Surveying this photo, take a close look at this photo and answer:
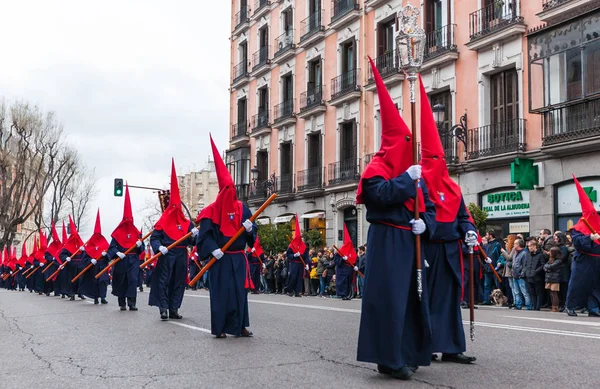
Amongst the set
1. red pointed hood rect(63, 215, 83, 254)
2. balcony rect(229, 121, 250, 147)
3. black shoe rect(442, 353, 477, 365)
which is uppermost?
balcony rect(229, 121, 250, 147)

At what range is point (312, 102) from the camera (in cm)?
3688

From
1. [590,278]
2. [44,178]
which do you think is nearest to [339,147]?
[590,278]

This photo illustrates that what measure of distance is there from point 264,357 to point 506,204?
57.9ft

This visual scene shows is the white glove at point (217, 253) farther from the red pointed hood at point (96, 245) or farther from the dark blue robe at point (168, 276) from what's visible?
the red pointed hood at point (96, 245)

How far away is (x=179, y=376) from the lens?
6.95 m

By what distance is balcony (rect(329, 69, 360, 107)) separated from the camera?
32.9 metres

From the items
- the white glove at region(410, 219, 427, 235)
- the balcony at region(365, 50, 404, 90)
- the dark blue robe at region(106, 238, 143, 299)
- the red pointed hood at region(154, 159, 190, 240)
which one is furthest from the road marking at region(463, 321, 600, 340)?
the balcony at region(365, 50, 404, 90)

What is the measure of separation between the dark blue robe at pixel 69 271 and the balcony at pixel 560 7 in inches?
587

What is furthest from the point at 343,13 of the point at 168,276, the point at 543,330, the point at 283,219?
the point at 543,330

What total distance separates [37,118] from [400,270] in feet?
147

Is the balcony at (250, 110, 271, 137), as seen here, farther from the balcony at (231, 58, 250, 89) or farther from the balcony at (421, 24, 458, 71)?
the balcony at (421, 24, 458, 71)

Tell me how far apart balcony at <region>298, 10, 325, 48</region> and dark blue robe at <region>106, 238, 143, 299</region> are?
21279mm

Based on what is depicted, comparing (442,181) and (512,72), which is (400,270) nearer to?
(442,181)

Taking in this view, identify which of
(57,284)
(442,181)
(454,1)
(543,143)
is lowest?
(57,284)
